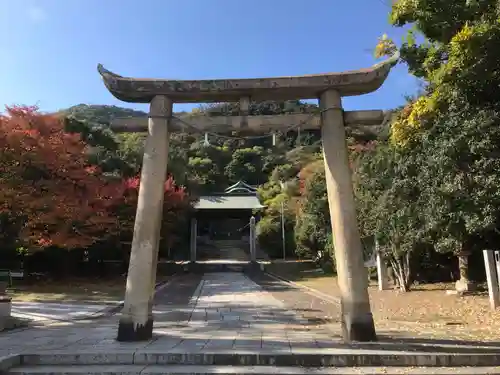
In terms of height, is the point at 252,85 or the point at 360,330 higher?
the point at 252,85

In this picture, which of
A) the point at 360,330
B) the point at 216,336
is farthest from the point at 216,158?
the point at 360,330

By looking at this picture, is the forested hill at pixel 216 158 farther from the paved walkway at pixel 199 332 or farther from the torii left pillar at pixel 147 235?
the torii left pillar at pixel 147 235

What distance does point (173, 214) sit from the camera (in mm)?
26938

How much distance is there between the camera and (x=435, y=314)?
1136cm

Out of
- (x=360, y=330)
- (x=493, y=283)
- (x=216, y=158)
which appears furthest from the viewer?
(x=216, y=158)

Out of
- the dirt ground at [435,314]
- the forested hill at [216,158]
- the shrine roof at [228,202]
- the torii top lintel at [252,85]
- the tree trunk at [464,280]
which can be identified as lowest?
the dirt ground at [435,314]

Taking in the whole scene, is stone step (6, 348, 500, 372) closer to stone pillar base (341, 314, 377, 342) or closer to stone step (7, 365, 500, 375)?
stone step (7, 365, 500, 375)

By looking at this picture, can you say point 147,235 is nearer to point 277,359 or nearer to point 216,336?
point 216,336

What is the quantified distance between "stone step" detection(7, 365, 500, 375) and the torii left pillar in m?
1.41

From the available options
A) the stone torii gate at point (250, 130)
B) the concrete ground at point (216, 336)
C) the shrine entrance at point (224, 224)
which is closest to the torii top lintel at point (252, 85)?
the stone torii gate at point (250, 130)

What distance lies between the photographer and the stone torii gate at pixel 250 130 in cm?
680

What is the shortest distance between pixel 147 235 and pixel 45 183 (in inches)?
475

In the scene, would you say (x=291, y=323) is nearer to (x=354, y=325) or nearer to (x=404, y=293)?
(x=354, y=325)

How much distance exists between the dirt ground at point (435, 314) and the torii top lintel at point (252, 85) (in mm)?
4731
